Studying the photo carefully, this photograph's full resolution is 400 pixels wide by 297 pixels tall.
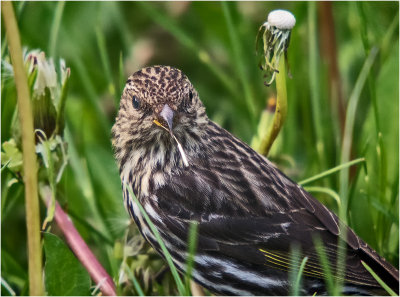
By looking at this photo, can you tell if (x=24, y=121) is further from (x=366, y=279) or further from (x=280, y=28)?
(x=366, y=279)

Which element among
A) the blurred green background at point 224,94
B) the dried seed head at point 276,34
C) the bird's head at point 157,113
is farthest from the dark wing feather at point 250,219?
the dried seed head at point 276,34

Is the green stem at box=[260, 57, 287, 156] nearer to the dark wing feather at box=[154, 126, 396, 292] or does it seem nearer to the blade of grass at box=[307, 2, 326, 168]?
the dark wing feather at box=[154, 126, 396, 292]

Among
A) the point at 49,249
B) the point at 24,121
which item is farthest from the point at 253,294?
the point at 24,121

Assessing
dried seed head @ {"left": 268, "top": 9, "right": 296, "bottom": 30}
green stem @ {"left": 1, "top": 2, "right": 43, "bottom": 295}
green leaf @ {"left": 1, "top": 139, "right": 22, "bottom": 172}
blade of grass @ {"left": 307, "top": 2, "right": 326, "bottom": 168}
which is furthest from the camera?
blade of grass @ {"left": 307, "top": 2, "right": 326, "bottom": 168}

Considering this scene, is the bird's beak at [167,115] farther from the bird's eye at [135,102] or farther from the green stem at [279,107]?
the green stem at [279,107]

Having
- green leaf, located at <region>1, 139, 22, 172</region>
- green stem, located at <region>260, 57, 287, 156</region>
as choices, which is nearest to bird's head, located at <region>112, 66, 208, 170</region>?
green stem, located at <region>260, 57, 287, 156</region>

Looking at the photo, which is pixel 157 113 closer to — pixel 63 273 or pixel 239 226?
pixel 239 226
